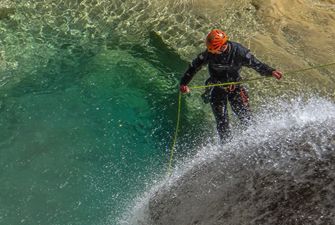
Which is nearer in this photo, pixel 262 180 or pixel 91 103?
pixel 262 180

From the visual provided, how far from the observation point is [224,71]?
6.52 metres

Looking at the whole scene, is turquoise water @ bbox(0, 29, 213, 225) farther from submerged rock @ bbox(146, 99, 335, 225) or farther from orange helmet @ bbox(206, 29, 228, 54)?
orange helmet @ bbox(206, 29, 228, 54)

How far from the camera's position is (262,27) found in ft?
29.8

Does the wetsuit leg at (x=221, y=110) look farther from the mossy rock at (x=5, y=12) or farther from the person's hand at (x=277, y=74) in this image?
the mossy rock at (x=5, y=12)

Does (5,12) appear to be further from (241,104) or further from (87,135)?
(241,104)

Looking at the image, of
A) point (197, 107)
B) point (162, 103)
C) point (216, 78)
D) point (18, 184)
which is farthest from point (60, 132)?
point (216, 78)

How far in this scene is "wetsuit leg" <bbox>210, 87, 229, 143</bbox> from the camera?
268 inches

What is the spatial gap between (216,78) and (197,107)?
156cm

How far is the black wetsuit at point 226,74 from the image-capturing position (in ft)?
20.9

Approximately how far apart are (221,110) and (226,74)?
2.05 ft

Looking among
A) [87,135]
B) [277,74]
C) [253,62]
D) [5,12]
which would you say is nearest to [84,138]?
[87,135]

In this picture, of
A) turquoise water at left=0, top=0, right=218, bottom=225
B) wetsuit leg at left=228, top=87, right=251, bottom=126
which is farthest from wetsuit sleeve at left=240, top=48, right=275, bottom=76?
turquoise water at left=0, top=0, right=218, bottom=225

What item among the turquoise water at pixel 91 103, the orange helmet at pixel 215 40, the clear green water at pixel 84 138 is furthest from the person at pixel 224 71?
the clear green water at pixel 84 138

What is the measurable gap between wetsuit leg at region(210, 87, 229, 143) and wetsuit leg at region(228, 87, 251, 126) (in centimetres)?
11
